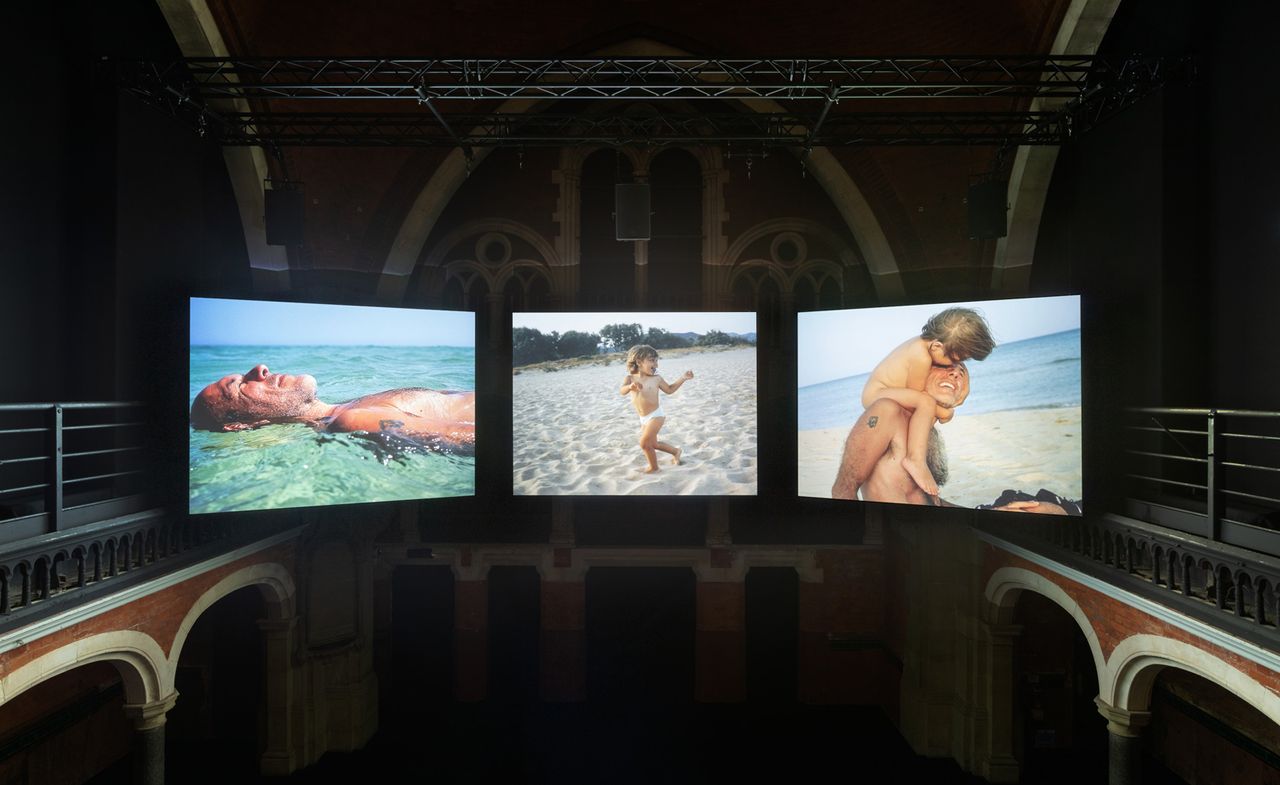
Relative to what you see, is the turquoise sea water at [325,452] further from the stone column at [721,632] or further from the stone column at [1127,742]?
the stone column at [1127,742]

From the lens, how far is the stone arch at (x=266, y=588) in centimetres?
609

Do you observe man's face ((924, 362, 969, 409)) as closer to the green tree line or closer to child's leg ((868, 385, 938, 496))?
child's leg ((868, 385, 938, 496))

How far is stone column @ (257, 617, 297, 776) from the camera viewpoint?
7379 millimetres

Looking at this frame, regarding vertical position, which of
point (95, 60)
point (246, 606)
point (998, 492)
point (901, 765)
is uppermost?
point (95, 60)

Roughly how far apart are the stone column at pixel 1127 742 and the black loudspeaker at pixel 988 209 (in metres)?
4.10

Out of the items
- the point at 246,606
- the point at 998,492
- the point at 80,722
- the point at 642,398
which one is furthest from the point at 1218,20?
the point at 80,722

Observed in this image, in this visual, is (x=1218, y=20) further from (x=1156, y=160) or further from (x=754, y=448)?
(x=754, y=448)

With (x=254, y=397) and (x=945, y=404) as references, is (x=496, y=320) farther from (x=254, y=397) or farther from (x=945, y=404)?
(x=945, y=404)

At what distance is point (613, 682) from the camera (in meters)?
8.88

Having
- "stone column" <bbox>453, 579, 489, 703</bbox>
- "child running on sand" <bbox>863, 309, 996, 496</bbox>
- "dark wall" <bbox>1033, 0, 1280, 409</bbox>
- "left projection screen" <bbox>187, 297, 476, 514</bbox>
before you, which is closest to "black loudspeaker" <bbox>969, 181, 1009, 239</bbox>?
"dark wall" <bbox>1033, 0, 1280, 409</bbox>

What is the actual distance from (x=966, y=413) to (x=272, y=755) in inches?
294

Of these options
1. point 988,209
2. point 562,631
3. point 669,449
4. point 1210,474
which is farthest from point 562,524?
point 1210,474

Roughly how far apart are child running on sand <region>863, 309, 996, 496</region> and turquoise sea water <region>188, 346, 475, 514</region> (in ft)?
13.8

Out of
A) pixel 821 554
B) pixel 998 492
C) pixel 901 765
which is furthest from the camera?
pixel 821 554
